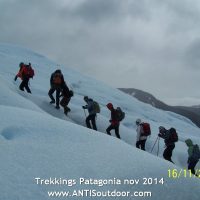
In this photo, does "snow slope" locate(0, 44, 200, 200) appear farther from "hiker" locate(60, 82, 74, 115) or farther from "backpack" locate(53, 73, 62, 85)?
"hiker" locate(60, 82, 74, 115)

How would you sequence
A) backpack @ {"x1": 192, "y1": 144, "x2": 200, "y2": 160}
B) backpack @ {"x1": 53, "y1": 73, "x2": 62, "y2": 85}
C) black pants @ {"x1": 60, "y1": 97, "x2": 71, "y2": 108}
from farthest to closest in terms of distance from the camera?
black pants @ {"x1": 60, "y1": 97, "x2": 71, "y2": 108} < backpack @ {"x1": 53, "y1": 73, "x2": 62, "y2": 85} < backpack @ {"x1": 192, "y1": 144, "x2": 200, "y2": 160}

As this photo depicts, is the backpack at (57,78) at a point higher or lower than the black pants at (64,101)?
higher

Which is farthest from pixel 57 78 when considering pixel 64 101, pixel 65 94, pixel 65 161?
pixel 65 161

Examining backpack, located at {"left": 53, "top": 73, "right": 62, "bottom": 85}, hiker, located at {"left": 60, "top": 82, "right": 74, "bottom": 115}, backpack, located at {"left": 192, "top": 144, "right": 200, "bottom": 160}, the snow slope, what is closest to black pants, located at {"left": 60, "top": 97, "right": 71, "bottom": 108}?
hiker, located at {"left": 60, "top": 82, "right": 74, "bottom": 115}

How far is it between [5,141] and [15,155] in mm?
800

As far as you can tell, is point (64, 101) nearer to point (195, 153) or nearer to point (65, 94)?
point (65, 94)

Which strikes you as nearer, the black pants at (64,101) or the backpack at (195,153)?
the backpack at (195,153)

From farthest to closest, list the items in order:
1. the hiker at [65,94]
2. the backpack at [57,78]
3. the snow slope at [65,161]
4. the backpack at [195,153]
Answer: the hiker at [65,94]
the backpack at [57,78]
the backpack at [195,153]
the snow slope at [65,161]

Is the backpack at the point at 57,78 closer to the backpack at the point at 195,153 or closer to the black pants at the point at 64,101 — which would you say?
the black pants at the point at 64,101

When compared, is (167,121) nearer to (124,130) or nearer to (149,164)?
(124,130)

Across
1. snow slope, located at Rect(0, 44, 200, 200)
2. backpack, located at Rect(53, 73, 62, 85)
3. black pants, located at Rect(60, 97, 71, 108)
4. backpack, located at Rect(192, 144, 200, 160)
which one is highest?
backpack, located at Rect(53, 73, 62, 85)

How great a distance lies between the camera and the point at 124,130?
2258cm

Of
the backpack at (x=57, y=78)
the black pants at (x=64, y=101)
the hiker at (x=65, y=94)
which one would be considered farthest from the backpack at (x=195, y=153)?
the backpack at (x=57, y=78)

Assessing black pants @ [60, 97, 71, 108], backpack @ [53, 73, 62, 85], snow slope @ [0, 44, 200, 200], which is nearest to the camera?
snow slope @ [0, 44, 200, 200]
